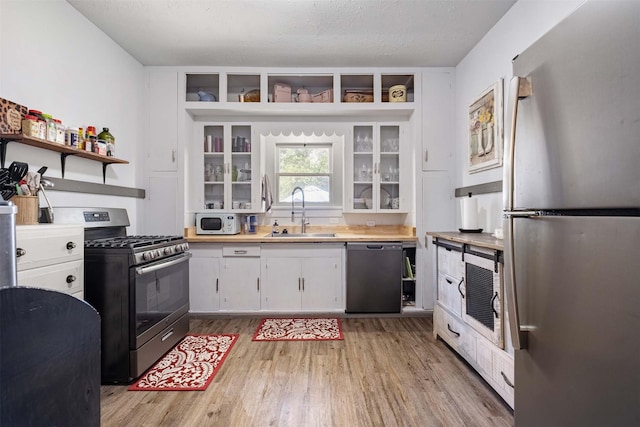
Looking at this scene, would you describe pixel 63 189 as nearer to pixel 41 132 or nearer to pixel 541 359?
pixel 41 132

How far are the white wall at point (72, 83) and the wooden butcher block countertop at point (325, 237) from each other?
83cm

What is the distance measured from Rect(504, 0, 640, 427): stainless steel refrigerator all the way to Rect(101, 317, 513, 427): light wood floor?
0.93m

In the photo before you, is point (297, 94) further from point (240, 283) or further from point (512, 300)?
point (512, 300)

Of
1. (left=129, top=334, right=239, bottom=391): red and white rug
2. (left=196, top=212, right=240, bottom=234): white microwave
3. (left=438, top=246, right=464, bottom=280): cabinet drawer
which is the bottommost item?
(left=129, top=334, right=239, bottom=391): red and white rug

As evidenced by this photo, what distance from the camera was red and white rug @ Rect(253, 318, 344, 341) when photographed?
2.71 meters

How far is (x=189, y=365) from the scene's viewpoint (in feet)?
7.32

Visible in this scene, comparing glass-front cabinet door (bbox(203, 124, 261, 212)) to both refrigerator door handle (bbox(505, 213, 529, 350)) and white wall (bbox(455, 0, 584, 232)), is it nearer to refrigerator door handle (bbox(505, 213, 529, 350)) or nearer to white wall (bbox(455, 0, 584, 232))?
white wall (bbox(455, 0, 584, 232))

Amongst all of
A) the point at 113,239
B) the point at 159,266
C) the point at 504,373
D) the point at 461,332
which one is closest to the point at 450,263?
the point at 461,332

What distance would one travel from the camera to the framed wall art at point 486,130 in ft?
8.03

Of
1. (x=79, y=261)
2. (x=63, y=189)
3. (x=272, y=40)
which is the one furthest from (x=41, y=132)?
(x=272, y=40)

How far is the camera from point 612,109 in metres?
0.66

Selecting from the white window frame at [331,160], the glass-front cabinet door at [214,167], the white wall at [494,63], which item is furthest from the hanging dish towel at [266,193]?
the white wall at [494,63]

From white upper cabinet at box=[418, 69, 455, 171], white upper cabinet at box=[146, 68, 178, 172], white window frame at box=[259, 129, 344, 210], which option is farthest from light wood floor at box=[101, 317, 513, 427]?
white upper cabinet at box=[146, 68, 178, 172]

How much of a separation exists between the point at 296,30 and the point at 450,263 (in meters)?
2.37
